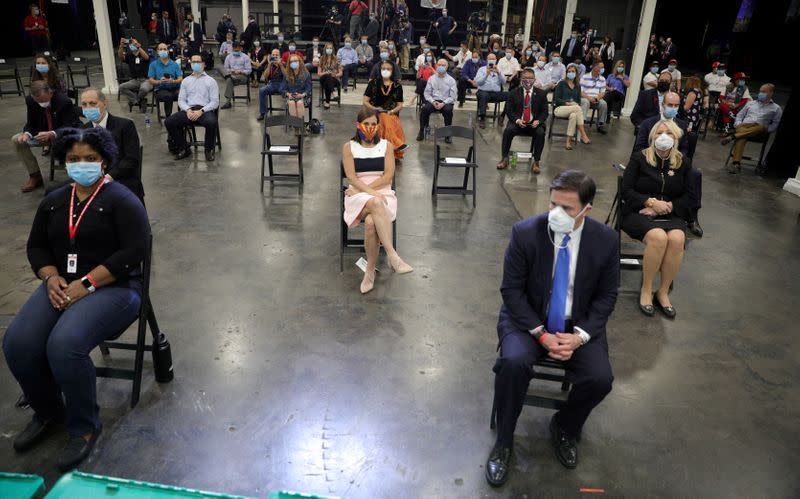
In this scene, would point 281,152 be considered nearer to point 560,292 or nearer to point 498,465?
point 560,292

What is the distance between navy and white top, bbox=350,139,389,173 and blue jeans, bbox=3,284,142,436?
2.55 meters

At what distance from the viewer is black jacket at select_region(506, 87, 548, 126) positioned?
8242mm

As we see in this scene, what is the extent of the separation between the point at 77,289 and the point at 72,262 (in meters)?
0.17

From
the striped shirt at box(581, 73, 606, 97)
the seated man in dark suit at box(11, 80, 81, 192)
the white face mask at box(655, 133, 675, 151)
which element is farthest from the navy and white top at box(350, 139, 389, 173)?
the striped shirt at box(581, 73, 606, 97)

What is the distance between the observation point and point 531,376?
2639 mm

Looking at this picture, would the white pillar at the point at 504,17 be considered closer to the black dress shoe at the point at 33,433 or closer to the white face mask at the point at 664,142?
the white face mask at the point at 664,142

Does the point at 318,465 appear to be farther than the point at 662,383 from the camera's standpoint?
No

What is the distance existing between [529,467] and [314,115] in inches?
386

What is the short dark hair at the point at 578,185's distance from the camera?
Answer: 264cm

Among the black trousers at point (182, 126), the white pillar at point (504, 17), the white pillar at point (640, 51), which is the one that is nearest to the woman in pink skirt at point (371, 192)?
the black trousers at point (182, 126)

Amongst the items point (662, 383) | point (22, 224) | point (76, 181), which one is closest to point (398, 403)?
point (662, 383)

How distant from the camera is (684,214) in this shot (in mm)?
4453

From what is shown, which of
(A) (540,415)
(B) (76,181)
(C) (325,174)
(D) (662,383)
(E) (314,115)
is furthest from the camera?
(E) (314,115)

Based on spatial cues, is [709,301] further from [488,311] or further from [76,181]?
[76,181]
